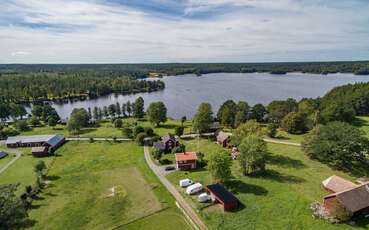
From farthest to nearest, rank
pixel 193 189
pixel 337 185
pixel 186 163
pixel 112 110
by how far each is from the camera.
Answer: pixel 112 110
pixel 186 163
pixel 193 189
pixel 337 185

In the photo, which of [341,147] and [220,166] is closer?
[220,166]

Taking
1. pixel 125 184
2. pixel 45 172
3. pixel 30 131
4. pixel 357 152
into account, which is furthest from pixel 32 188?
pixel 357 152

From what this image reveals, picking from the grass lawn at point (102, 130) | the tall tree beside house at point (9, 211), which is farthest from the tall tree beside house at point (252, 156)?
the grass lawn at point (102, 130)

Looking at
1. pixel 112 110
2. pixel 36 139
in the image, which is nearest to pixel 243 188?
pixel 36 139

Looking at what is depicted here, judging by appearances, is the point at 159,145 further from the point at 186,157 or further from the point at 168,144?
the point at 186,157

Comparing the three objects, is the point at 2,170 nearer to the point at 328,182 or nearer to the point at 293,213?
the point at 293,213

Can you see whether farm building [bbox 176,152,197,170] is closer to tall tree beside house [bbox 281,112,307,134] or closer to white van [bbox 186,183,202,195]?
white van [bbox 186,183,202,195]

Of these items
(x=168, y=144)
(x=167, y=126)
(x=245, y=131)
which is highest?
(x=245, y=131)
